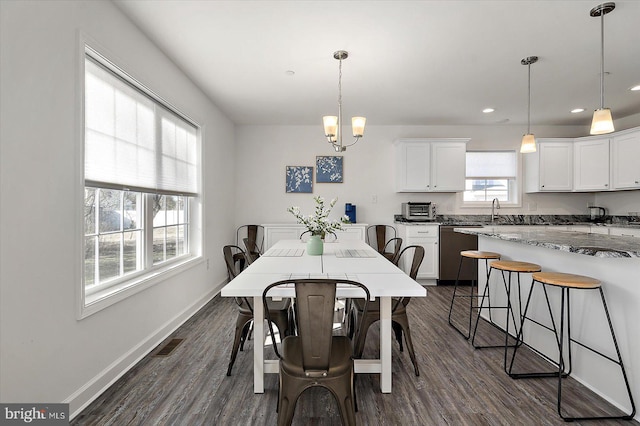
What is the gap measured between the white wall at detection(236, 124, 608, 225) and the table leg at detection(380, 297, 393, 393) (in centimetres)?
354

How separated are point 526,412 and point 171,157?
354 centimetres

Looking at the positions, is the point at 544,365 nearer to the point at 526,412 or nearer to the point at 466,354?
the point at 466,354

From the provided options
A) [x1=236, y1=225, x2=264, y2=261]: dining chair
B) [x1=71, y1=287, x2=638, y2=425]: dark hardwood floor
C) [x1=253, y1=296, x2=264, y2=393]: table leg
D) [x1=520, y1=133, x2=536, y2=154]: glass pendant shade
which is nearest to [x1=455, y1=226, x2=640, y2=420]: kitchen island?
[x1=71, y1=287, x2=638, y2=425]: dark hardwood floor

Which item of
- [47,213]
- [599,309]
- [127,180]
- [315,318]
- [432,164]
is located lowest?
[599,309]

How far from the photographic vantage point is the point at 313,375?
1535 mm

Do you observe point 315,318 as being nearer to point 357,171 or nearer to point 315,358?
point 315,358

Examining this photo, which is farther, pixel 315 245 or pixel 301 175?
pixel 301 175

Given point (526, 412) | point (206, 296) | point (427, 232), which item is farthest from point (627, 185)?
point (206, 296)

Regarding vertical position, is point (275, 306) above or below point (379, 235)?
below

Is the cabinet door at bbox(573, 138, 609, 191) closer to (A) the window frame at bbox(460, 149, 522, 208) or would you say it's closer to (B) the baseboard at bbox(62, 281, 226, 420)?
(A) the window frame at bbox(460, 149, 522, 208)

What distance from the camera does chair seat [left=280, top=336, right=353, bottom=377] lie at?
5.11 ft

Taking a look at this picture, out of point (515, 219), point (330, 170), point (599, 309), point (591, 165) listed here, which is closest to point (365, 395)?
point (599, 309)

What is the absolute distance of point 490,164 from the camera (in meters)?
5.57

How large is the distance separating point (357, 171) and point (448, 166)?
1495 millimetres
